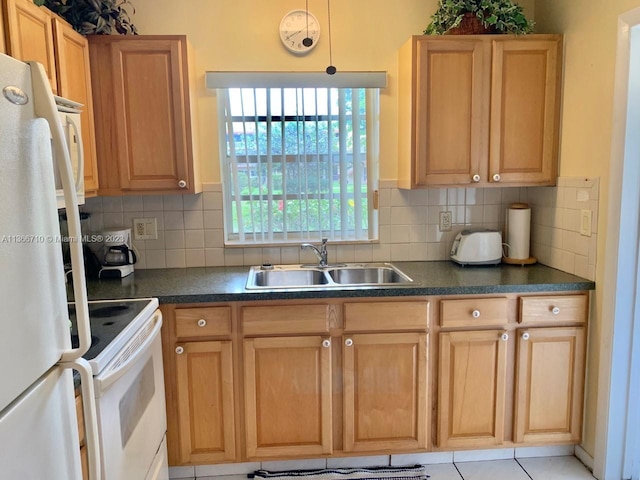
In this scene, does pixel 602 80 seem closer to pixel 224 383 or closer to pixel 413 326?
pixel 413 326

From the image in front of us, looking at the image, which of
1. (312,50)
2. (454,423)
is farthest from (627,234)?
(312,50)

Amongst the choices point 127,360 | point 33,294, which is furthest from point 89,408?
point 127,360

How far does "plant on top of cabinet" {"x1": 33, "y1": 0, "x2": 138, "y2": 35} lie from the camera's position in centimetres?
211

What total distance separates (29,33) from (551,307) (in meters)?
2.43

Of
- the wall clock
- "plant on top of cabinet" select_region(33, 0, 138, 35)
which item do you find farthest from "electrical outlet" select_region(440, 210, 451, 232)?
"plant on top of cabinet" select_region(33, 0, 138, 35)

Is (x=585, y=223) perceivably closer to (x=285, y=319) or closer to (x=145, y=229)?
(x=285, y=319)

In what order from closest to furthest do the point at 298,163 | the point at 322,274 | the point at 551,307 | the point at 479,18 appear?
the point at 551,307 < the point at 479,18 < the point at 322,274 < the point at 298,163

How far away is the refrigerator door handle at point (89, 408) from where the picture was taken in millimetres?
1039

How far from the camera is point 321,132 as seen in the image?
8.79 ft

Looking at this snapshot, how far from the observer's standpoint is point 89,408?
1.09m

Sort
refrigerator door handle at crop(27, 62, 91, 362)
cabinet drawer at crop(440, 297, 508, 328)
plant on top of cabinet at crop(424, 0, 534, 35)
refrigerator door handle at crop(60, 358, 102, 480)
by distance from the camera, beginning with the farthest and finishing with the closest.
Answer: plant on top of cabinet at crop(424, 0, 534, 35), cabinet drawer at crop(440, 297, 508, 328), refrigerator door handle at crop(60, 358, 102, 480), refrigerator door handle at crop(27, 62, 91, 362)

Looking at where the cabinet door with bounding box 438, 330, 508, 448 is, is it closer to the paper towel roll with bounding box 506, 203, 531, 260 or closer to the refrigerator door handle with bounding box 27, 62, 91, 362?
the paper towel roll with bounding box 506, 203, 531, 260

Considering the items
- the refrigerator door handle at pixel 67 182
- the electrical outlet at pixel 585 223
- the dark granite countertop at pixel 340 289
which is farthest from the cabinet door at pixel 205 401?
the electrical outlet at pixel 585 223

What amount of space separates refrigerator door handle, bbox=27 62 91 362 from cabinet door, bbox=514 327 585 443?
1.90m
